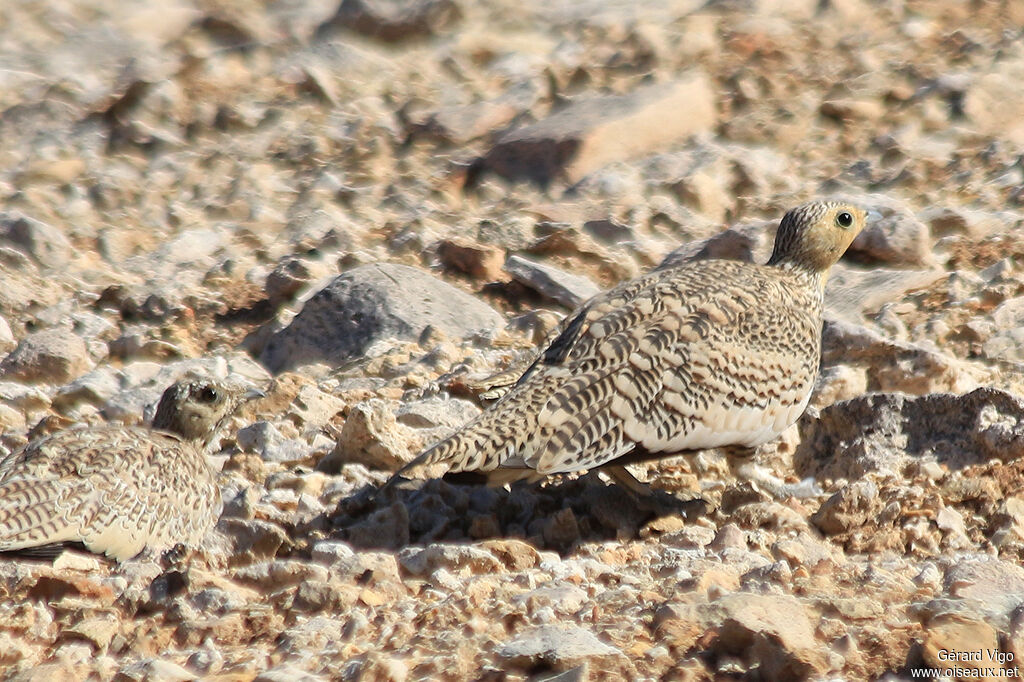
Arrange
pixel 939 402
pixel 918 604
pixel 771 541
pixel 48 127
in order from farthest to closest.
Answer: pixel 48 127, pixel 939 402, pixel 771 541, pixel 918 604

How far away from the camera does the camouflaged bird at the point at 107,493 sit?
5.87m

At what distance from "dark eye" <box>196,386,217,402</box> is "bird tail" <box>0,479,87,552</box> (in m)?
1.10

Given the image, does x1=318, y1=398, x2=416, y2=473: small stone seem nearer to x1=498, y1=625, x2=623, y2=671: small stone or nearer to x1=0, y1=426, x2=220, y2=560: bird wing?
x1=0, y1=426, x2=220, y2=560: bird wing

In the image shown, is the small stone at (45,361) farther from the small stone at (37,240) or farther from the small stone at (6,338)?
the small stone at (37,240)

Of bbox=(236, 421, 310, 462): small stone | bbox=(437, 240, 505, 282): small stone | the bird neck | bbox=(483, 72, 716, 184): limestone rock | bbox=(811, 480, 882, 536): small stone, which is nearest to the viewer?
bbox=(811, 480, 882, 536): small stone

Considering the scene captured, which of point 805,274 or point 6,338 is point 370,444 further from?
point 6,338

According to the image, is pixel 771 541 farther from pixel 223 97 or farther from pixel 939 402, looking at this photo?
pixel 223 97

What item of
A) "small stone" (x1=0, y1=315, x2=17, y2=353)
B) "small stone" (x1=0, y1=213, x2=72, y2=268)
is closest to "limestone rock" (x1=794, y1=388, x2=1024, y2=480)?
"small stone" (x1=0, y1=315, x2=17, y2=353)

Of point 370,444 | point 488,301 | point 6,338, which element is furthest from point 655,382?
point 6,338

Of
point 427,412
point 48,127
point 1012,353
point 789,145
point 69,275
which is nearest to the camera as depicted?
point 427,412

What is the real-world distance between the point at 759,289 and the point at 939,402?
3.12 ft

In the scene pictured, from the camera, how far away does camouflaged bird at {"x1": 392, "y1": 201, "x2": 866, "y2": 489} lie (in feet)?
18.9

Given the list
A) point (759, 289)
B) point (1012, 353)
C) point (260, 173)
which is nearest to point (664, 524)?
point (759, 289)

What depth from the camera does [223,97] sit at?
1417cm
